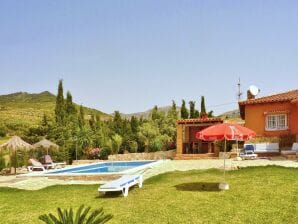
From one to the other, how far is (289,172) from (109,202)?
27.3ft

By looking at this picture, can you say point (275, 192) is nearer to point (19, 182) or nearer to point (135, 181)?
point (135, 181)

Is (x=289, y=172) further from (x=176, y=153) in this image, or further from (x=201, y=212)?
(x=176, y=153)

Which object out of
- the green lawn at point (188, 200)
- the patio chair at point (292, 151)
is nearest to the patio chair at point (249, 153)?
the patio chair at point (292, 151)

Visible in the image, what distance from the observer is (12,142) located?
2522 cm

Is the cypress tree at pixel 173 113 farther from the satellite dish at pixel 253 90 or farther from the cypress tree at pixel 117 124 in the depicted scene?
the satellite dish at pixel 253 90

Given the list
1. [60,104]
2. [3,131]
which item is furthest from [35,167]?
[3,131]

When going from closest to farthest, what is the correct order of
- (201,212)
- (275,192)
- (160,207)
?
1. (201,212)
2. (160,207)
3. (275,192)

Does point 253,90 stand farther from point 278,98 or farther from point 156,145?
point 156,145

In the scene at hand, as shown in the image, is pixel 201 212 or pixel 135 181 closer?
pixel 201 212

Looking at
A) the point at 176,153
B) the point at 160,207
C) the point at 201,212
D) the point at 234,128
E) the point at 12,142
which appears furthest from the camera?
the point at 176,153

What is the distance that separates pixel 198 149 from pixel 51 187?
16.7 metres

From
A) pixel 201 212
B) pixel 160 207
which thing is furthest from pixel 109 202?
pixel 201 212

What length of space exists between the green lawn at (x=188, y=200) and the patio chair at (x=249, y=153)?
21.9 feet

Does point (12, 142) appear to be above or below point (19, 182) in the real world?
above
